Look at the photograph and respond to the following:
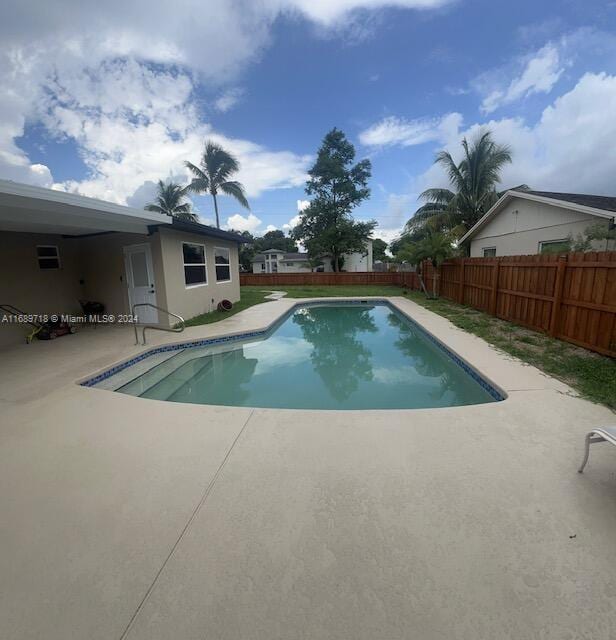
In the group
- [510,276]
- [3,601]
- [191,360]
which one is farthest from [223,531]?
[510,276]

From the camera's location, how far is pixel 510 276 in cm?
763

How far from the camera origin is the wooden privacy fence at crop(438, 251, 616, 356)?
483cm

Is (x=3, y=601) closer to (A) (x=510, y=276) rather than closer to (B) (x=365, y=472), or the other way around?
(B) (x=365, y=472)

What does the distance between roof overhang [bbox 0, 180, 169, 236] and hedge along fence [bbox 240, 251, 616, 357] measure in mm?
8105

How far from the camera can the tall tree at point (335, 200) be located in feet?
72.1

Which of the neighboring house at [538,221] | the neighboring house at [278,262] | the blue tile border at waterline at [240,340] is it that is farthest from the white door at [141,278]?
the neighboring house at [278,262]

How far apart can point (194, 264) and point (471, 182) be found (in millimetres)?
14699

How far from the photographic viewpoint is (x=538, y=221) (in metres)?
9.41

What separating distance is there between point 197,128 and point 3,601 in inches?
613

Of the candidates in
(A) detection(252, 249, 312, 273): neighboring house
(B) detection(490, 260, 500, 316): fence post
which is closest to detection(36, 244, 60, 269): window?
(B) detection(490, 260, 500, 316): fence post

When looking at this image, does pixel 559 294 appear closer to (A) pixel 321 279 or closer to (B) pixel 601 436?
(B) pixel 601 436

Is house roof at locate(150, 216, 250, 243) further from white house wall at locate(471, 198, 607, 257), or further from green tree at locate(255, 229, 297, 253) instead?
green tree at locate(255, 229, 297, 253)

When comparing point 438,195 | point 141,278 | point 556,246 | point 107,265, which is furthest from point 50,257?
point 438,195

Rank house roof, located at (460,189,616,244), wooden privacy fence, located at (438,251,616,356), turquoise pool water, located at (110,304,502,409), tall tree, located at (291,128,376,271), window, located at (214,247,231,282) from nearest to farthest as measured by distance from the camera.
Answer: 1. turquoise pool water, located at (110,304,502,409)
2. wooden privacy fence, located at (438,251,616,356)
3. house roof, located at (460,189,616,244)
4. window, located at (214,247,231,282)
5. tall tree, located at (291,128,376,271)
